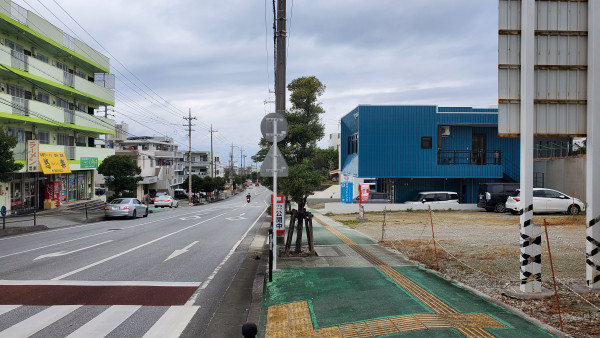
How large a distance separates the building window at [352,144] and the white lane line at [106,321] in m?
28.0

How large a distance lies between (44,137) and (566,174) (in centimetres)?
3669

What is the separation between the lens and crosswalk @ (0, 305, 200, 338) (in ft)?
19.3

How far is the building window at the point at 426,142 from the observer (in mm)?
31736

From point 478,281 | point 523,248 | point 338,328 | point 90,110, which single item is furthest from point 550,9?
point 90,110

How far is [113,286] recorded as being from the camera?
8.46 meters

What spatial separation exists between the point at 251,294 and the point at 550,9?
293 inches

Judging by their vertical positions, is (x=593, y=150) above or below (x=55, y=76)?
below

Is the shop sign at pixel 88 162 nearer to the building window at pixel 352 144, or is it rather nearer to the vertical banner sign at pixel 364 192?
the building window at pixel 352 144

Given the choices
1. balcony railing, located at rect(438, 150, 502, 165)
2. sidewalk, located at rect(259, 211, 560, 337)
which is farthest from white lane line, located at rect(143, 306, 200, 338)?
balcony railing, located at rect(438, 150, 502, 165)

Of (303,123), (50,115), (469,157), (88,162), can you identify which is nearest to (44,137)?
(50,115)

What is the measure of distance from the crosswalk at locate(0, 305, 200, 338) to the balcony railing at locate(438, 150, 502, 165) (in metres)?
28.2

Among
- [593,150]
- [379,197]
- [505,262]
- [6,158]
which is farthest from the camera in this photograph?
[379,197]

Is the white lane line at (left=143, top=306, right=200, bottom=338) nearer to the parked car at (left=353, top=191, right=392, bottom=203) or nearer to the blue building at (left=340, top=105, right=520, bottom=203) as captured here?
the parked car at (left=353, top=191, right=392, bottom=203)

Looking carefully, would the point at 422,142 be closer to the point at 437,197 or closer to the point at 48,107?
the point at 437,197
